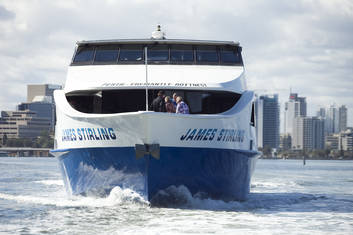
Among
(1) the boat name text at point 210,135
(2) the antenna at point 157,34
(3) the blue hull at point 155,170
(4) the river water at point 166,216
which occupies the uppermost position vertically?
(2) the antenna at point 157,34

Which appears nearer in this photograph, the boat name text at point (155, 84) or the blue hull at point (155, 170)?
the blue hull at point (155, 170)

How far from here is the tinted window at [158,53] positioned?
16.4 meters

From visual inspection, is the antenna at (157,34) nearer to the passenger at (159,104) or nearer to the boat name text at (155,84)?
the boat name text at (155,84)

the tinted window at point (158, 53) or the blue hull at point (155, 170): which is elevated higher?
the tinted window at point (158, 53)

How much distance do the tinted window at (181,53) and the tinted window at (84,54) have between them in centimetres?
208

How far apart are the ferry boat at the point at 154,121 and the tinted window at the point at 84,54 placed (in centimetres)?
3

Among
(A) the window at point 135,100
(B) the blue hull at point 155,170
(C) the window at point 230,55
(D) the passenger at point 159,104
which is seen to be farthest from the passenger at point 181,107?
(C) the window at point 230,55

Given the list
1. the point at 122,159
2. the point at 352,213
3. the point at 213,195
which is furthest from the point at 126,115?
the point at 352,213

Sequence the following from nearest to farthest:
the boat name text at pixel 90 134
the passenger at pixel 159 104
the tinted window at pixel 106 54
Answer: the boat name text at pixel 90 134
the passenger at pixel 159 104
the tinted window at pixel 106 54

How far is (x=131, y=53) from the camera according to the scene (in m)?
16.4

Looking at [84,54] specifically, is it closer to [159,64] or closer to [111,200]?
[159,64]

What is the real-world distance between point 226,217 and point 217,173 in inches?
48.5

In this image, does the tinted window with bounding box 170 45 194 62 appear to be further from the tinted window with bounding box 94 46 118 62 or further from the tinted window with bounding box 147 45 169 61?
the tinted window with bounding box 94 46 118 62

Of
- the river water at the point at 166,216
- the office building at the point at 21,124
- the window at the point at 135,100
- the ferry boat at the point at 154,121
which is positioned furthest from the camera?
the office building at the point at 21,124
